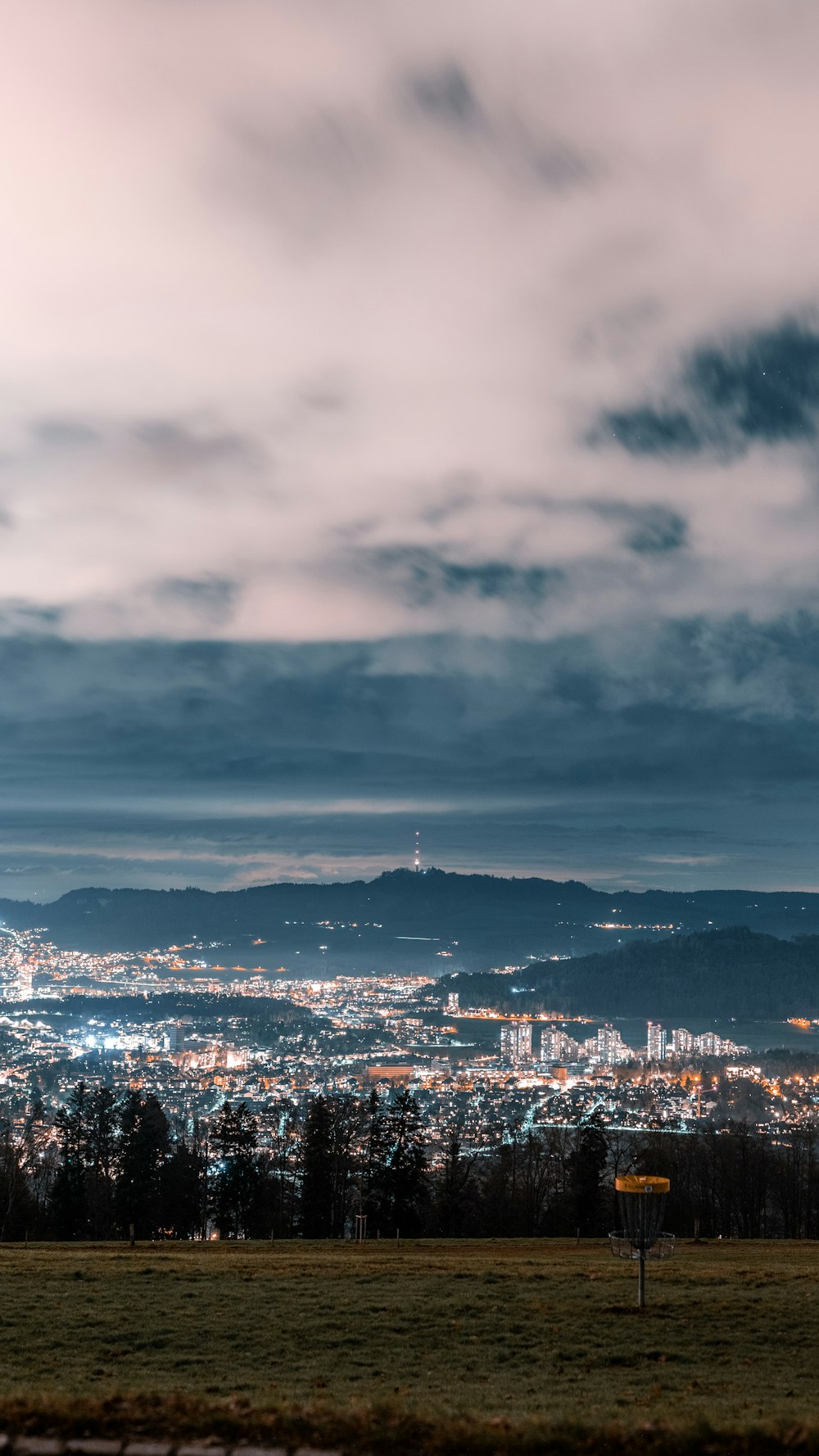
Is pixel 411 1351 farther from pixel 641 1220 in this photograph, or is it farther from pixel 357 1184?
pixel 357 1184

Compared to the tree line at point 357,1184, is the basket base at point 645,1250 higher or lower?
higher

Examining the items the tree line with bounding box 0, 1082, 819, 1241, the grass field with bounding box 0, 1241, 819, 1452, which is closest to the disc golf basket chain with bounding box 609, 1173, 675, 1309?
the grass field with bounding box 0, 1241, 819, 1452

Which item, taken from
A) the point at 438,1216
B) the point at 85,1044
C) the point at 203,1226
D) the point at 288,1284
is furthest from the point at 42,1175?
the point at 85,1044

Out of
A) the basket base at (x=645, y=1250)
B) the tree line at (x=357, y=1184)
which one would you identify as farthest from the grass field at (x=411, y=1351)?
the tree line at (x=357, y=1184)

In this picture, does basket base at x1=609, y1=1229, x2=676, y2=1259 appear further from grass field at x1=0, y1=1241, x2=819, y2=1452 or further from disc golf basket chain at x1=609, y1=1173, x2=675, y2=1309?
grass field at x1=0, y1=1241, x2=819, y2=1452

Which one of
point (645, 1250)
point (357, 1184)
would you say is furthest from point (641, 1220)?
point (357, 1184)

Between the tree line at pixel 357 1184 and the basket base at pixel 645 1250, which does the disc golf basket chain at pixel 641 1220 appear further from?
the tree line at pixel 357 1184
